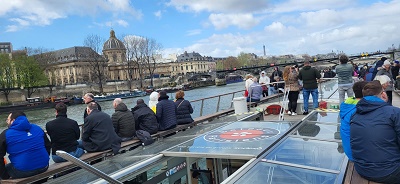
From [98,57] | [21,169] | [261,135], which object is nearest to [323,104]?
[261,135]

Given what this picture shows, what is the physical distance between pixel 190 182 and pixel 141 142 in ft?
6.10

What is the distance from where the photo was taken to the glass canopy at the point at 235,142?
173 inches

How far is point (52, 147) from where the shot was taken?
5957 millimetres

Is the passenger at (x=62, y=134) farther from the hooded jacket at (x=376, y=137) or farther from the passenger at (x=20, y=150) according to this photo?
the hooded jacket at (x=376, y=137)

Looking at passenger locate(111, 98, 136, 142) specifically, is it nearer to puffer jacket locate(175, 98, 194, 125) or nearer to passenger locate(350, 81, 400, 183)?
puffer jacket locate(175, 98, 194, 125)

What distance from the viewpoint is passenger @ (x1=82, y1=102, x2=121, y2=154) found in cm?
624

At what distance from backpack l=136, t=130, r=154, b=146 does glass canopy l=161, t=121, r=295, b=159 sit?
4.89 feet

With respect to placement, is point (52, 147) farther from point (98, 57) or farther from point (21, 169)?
point (98, 57)

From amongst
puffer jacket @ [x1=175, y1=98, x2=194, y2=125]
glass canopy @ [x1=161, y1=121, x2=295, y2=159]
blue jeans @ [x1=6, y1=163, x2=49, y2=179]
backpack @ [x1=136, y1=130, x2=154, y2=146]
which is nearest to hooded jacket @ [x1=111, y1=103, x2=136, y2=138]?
backpack @ [x1=136, y1=130, x2=154, y2=146]

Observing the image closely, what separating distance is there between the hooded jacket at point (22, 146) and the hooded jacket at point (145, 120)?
2.73 metres

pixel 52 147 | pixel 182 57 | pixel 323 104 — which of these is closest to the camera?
pixel 52 147

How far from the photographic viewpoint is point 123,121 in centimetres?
725

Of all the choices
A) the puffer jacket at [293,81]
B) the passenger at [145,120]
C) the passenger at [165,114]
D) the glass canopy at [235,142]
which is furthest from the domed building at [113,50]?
the glass canopy at [235,142]

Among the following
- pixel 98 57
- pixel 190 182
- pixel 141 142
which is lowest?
pixel 190 182
